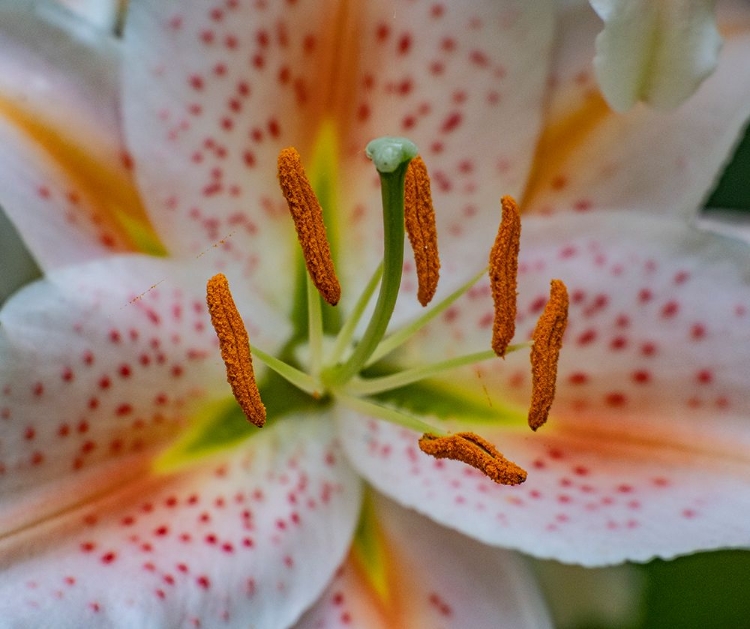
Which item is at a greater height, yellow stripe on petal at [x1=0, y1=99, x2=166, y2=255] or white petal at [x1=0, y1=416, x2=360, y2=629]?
yellow stripe on petal at [x1=0, y1=99, x2=166, y2=255]

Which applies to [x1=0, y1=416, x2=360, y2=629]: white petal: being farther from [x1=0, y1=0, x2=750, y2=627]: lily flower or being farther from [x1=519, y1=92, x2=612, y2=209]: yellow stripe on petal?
[x1=519, y1=92, x2=612, y2=209]: yellow stripe on petal

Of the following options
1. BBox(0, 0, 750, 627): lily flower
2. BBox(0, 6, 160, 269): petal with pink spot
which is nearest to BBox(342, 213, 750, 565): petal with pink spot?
BBox(0, 0, 750, 627): lily flower

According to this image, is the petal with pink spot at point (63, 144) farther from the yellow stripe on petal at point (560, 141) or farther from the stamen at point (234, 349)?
the yellow stripe on petal at point (560, 141)

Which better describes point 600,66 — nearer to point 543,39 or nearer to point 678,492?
point 543,39

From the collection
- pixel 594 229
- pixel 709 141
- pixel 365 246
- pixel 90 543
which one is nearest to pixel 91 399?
pixel 90 543

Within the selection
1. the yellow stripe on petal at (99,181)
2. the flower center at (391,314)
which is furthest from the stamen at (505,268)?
the yellow stripe on petal at (99,181)

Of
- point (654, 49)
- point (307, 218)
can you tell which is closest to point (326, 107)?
point (307, 218)

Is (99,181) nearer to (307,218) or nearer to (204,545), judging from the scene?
(307,218)
